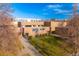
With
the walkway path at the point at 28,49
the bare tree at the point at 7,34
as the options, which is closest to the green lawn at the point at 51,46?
the walkway path at the point at 28,49

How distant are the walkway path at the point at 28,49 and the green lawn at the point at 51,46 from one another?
0.11 ft

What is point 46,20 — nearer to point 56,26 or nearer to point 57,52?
point 56,26

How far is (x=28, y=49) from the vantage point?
169cm

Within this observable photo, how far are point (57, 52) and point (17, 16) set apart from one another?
51 cm

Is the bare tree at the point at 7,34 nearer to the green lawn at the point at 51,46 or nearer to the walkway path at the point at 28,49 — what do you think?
the walkway path at the point at 28,49

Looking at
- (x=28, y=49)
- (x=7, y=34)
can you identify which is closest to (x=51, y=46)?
(x=28, y=49)

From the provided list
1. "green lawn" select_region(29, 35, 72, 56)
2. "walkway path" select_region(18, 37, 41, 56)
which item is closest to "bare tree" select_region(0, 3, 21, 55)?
"walkway path" select_region(18, 37, 41, 56)

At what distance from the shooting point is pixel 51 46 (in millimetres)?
1676

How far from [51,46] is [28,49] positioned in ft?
0.72

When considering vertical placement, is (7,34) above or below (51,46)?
above

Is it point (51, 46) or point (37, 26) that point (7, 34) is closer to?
point (37, 26)

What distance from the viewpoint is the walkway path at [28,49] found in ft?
5.50

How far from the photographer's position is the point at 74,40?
1.68 meters

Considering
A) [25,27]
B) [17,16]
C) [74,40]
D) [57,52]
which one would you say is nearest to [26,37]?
[25,27]
